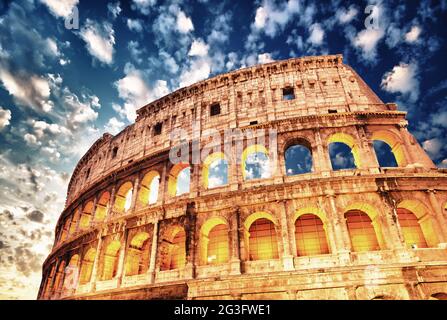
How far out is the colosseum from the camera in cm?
1033

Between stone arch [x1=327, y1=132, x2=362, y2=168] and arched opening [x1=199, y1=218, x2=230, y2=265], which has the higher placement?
stone arch [x1=327, y1=132, x2=362, y2=168]

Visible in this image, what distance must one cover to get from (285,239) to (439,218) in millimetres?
6024

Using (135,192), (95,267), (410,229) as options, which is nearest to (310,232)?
(410,229)

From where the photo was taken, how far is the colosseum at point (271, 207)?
33.9 ft

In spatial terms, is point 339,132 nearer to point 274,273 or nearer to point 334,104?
point 334,104

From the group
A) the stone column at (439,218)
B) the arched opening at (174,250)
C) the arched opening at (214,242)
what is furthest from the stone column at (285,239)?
the stone column at (439,218)

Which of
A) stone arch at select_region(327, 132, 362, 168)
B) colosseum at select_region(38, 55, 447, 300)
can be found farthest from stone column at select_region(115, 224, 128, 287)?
stone arch at select_region(327, 132, 362, 168)

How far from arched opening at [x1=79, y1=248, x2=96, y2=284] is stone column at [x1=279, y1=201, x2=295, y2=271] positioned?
10.5 meters

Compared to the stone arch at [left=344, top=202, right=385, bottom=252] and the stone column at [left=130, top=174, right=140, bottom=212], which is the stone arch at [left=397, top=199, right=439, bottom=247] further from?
the stone column at [left=130, top=174, right=140, bottom=212]

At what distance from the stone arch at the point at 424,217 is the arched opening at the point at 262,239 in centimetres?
543

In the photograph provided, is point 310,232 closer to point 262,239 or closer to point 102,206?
point 262,239

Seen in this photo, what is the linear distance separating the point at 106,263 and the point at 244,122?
10.4 metres
